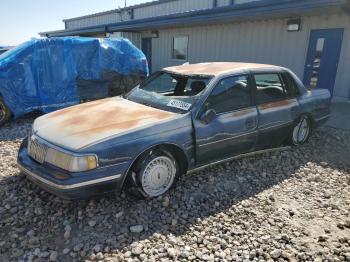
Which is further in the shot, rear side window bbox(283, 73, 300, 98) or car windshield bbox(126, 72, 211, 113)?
rear side window bbox(283, 73, 300, 98)

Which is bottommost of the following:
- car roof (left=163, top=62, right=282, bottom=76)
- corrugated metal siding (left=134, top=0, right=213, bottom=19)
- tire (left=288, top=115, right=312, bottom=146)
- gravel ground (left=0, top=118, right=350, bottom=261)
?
gravel ground (left=0, top=118, right=350, bottom=261)

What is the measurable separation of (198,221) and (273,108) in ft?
7.25

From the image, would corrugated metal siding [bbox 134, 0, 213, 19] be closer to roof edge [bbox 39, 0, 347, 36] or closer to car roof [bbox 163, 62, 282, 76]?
roof edge [bbox 39, 0, 347, 36]

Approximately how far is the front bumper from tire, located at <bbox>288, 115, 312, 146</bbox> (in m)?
3.15

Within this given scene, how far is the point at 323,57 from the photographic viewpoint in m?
8.97

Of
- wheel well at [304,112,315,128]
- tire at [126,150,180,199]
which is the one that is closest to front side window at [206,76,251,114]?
tire at [126,150,180,199]

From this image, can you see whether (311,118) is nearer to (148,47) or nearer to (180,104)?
(180,104)

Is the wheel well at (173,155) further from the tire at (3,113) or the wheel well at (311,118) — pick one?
the tire at (3,113)

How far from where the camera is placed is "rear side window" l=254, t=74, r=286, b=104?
4363mm

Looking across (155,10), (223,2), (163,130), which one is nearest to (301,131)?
(163,130)

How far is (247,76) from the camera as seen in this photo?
4.25m

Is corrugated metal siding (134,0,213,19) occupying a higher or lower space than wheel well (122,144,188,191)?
higher

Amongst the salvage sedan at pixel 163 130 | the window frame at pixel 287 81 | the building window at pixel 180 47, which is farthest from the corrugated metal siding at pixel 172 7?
the salvage sedan at pixel 163 130

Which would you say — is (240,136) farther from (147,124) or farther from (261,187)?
(147,124)
